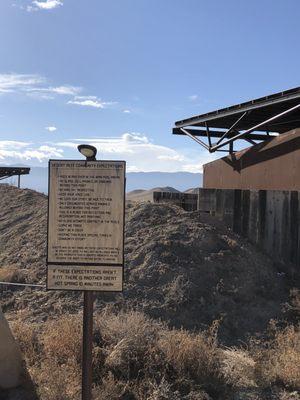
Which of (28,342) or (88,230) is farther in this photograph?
(28,342)

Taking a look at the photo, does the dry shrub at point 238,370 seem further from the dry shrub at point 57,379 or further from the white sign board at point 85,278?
the white sign board at point 85,278

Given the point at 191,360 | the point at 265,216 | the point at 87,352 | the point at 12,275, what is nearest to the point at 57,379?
the point at 87,352

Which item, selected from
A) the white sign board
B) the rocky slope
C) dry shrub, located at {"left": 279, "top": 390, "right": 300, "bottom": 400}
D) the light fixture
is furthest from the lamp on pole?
the rocky slope

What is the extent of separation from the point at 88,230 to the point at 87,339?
0.95m

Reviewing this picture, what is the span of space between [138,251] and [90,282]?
22.4 ft

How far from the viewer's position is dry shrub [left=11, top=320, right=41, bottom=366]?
6.04 metres

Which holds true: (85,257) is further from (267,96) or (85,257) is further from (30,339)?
(267,96)

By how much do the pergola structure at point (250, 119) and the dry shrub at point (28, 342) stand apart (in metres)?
8.71

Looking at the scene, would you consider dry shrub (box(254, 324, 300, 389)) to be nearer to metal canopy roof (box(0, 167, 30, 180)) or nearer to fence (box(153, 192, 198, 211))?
fence (box(153, 192, 198, 211))

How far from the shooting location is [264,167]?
14.4 meters

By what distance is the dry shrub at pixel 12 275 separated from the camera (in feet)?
37.9

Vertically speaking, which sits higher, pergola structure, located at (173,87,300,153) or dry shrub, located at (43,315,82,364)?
pergola structure, located at (173,87,300,153)

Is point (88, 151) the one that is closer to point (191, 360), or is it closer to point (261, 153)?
point (191, 360)

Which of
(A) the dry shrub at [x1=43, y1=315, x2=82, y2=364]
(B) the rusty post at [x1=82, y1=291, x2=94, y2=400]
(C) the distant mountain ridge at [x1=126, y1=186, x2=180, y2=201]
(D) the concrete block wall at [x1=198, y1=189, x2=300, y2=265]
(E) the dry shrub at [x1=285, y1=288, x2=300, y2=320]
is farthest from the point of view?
(C) the distant mountain ridge at [x1=126, y1=186, x2=180, y2=201]
